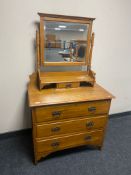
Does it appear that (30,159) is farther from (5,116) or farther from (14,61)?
(14,61)

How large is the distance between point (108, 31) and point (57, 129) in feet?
4.41

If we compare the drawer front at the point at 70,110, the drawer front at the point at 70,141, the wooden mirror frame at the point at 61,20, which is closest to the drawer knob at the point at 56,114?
the drawer front at the point at 70,110

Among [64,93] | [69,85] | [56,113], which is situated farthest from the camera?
[69,85]

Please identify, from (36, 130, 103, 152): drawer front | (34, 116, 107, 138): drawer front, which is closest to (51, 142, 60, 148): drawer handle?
(36, 130, 103, 152): drawer front

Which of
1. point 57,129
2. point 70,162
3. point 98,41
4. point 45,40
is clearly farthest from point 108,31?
point 70,162

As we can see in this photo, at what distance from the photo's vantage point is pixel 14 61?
5.22ft

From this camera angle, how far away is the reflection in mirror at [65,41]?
1.51 metres

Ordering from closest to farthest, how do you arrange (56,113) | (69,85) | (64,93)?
1. (56,113)
2. (64,93)
3. (69,85)

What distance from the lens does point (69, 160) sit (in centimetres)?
165

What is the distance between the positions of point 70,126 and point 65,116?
142 mm

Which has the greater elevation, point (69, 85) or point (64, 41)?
point (64, 41)

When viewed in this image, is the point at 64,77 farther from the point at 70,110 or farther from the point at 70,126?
the point at 70,126

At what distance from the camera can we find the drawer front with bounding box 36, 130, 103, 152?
1.50 metres

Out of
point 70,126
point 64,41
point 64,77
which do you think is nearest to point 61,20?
point 64,41
